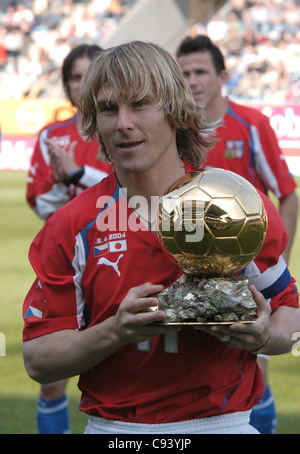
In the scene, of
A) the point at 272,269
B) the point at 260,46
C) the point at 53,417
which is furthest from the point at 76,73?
the point at 260,46

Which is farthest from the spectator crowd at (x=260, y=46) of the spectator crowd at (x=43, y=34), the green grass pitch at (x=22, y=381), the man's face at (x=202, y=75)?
the man's face at (x=202, y=75)

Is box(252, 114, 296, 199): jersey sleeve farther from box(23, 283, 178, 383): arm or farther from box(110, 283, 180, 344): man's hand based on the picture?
box(110, 283, 180, 344): man's hand

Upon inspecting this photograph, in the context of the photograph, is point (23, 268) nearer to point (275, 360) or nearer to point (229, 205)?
point (275, 360)

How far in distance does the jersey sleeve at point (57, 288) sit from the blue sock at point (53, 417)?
224 centimetres

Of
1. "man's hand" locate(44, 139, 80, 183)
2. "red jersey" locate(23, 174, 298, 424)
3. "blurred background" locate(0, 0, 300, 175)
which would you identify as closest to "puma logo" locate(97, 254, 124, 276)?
"red jersey" locate(23, 174, 298, 424)

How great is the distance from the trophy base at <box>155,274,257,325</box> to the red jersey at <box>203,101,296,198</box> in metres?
2.58

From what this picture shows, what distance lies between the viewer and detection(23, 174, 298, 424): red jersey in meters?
1.86

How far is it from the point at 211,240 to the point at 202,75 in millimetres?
3034

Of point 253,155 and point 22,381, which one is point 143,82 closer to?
point 253,155

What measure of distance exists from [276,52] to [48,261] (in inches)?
889

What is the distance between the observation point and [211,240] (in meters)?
1.60

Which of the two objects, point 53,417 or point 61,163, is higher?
point 61,163

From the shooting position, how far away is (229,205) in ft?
5.26

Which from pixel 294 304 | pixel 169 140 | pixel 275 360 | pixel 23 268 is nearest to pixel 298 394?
pixel 275 360
